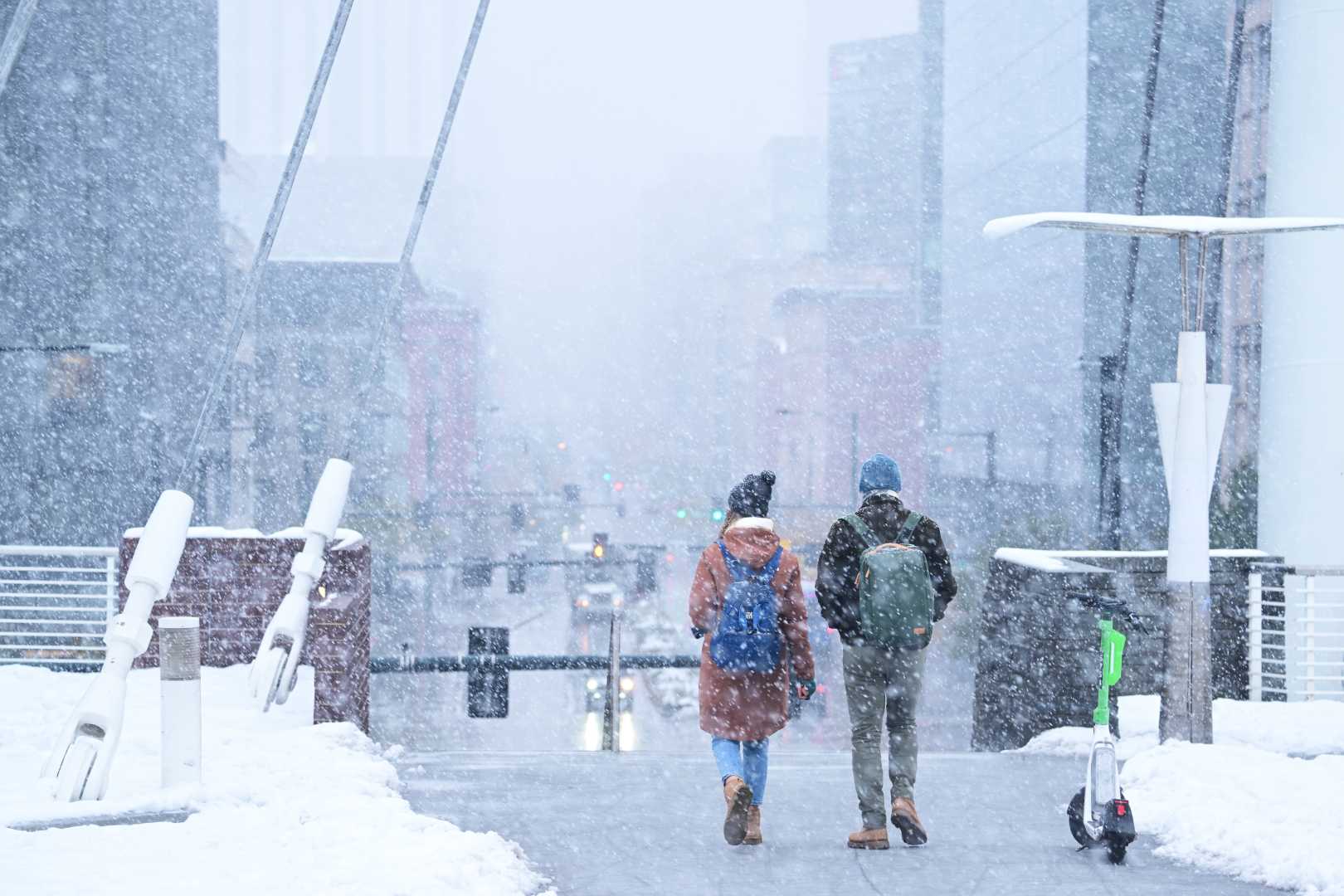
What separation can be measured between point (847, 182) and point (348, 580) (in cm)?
19120

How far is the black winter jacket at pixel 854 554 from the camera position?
6059mm

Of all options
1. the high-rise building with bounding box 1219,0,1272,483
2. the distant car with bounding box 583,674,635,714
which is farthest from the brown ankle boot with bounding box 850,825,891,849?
the distant car with bounding box 583,674,635,714

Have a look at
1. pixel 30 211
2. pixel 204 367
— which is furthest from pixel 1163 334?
pixel 30 211

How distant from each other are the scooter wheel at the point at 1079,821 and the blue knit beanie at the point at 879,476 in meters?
1.57

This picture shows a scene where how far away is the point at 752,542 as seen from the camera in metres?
6.15

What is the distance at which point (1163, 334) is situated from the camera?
38812 millimetres

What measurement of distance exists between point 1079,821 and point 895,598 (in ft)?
4.17

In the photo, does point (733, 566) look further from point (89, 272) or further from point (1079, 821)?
point (89, 272)

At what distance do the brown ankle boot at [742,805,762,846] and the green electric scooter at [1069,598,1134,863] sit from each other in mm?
1435

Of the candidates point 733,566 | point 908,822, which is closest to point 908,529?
point 733,566

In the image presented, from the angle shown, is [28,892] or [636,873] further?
[636,873]

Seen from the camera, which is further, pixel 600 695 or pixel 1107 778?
pixel 600 695

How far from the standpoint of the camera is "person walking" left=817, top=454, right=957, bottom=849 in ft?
19.7

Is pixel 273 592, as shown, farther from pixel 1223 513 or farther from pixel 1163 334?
pixel 1163 334
